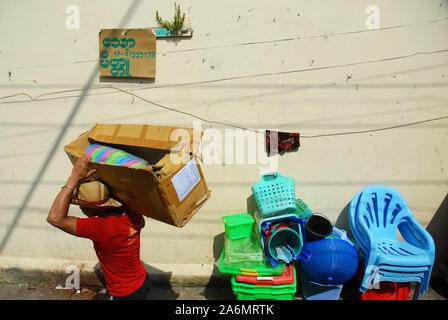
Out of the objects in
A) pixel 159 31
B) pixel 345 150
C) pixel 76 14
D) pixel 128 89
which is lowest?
pixel 345 150

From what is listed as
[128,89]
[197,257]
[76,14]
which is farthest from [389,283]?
[76,14]

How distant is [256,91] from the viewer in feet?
9.61

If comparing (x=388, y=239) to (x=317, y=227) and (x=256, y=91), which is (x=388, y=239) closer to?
(x=317, y=227)

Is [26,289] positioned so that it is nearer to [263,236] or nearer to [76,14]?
[263,236]

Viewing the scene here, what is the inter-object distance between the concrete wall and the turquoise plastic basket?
14.3 inches

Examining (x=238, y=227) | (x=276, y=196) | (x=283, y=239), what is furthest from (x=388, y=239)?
(x=238, y=227)

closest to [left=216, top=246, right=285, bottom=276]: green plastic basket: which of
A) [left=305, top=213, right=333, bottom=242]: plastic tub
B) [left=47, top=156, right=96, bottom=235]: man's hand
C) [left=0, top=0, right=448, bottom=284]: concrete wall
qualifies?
[left=305, top=213, right=333, bottom=242]: plastic tub

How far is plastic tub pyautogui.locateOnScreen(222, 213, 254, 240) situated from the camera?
2854mm

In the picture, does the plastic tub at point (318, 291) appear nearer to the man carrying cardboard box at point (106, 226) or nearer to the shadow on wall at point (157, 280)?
the shadow on wall at point (157, 280)

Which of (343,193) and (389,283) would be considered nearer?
(389,283)

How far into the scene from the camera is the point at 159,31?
286cm

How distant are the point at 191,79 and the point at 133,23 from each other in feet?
2.77

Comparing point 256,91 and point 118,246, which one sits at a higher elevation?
point 256,91

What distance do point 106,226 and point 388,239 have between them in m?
2.79
